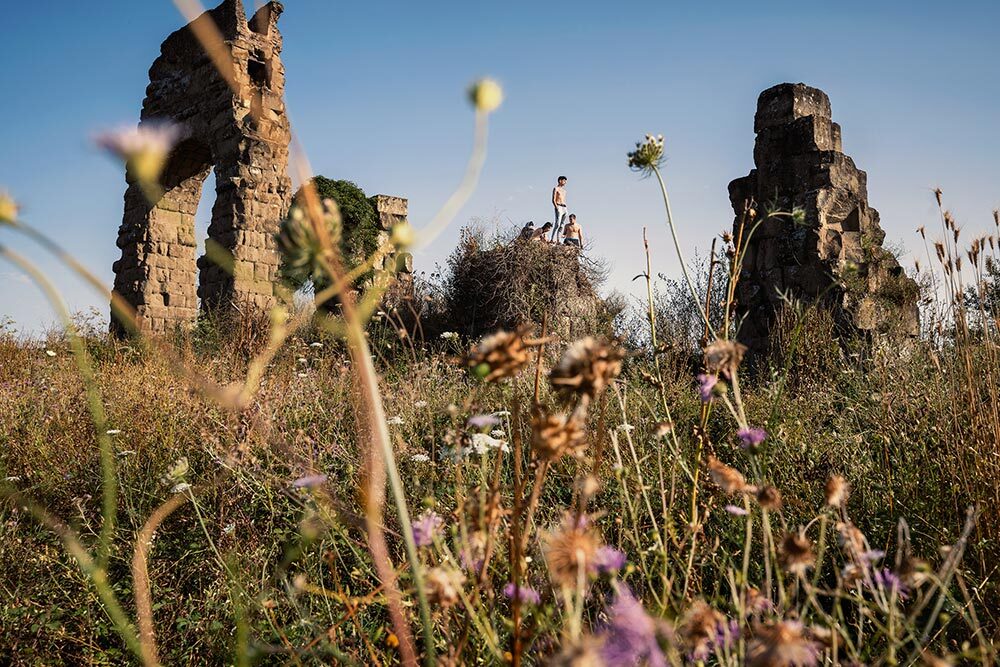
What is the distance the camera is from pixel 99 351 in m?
9.00


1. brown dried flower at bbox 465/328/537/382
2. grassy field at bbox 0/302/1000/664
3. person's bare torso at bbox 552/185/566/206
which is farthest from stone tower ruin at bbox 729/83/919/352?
brown dried flower at bbox 465/328/537/382

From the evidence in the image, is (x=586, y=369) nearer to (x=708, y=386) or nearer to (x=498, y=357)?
(x=498, y=357)

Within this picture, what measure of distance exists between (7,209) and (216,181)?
38.0 feet

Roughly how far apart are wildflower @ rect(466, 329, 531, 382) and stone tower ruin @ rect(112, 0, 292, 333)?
9.42m

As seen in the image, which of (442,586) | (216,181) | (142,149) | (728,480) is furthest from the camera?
(216,181)

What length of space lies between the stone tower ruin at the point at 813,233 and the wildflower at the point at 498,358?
26.6 feet

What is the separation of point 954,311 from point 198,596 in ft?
9.36

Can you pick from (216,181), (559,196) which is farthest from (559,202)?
(216,181)

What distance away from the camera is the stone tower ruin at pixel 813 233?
324 inches

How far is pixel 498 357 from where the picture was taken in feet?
2.45

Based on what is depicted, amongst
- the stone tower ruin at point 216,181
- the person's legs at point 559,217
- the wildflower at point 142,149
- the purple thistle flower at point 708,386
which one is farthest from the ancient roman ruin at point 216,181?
the wildflower at point 142,149

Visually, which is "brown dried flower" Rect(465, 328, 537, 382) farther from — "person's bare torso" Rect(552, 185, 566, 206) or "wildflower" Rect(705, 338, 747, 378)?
"person's bare torso" Rect(552, 185, 566, 206)

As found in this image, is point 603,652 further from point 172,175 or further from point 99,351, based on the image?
point 172,175

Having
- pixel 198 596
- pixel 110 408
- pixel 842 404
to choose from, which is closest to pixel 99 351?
pixel 110 408
